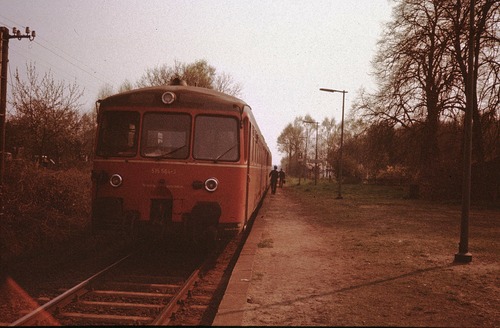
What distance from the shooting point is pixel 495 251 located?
36.6 feet

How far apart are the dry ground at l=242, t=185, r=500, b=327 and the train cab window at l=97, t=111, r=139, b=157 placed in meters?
3.08

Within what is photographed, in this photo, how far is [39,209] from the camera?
11508 mm

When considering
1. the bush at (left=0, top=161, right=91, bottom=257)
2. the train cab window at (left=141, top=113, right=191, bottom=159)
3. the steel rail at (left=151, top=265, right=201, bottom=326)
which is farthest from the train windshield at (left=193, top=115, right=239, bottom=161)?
the bush at (left=0, top=161, right=91, bottom=257)

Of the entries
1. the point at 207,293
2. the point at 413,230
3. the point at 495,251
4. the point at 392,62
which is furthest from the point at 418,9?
the point at 207,293

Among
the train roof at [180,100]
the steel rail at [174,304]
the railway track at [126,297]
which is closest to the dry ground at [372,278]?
the steel rail at [174,304]

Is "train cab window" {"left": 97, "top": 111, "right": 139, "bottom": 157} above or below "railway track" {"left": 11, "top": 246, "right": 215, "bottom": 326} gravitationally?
above

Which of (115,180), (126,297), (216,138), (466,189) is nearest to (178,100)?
(216,138)

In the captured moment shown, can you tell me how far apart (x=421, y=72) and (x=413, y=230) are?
1503cm

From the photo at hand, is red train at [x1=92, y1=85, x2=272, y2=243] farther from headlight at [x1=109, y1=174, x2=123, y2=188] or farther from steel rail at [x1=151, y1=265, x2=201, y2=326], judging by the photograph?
steel rail at [x1=151, y1=265, x2=201, y2=326]

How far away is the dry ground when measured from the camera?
5.90 m

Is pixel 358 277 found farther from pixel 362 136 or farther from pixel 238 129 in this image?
pixel 362 136

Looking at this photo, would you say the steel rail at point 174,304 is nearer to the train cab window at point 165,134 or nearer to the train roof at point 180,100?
the train cab window at point 165,134

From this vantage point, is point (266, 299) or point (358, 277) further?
point (358, 277)

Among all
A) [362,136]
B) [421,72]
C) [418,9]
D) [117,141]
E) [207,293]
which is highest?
[418,9]
